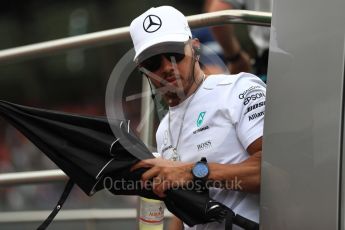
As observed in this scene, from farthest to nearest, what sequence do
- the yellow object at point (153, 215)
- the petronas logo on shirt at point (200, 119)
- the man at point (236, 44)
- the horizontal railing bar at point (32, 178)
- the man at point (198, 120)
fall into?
the man at point (236, 44), the horizontal railing bar at point (32, 178), the yellow object at point (153, 215), the petronas logo on shirt at point (200, 119), the man at point (198, 120)

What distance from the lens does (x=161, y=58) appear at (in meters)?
2.12

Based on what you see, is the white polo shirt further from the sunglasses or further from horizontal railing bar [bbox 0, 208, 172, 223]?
horizontal railing bar [bbox 0, 208, 172, 223]

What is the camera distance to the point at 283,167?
1.72m

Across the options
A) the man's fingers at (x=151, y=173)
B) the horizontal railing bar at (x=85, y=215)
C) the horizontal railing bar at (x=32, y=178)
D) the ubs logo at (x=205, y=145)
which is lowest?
the horizontal railing bar at (x=85, y=215)

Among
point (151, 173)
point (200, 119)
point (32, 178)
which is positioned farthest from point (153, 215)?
point (32, 178)

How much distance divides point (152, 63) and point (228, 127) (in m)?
0.37

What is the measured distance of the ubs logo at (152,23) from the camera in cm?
213

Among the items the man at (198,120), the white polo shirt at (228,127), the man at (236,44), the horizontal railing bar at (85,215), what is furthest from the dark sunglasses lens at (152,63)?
the man at (236,44)

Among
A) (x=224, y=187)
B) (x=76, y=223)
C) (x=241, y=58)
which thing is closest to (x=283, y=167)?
(x=224, y=187)

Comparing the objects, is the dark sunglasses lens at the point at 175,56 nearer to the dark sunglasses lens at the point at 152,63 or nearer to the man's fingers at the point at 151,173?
the dark sunglasses lens at the point at 152,63

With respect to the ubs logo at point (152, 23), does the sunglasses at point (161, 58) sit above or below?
below

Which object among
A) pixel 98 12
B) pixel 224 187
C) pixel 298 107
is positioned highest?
pixel 98 12

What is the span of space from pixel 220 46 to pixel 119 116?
1.46 meters

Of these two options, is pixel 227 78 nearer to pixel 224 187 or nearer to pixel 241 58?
pixel 224 187
